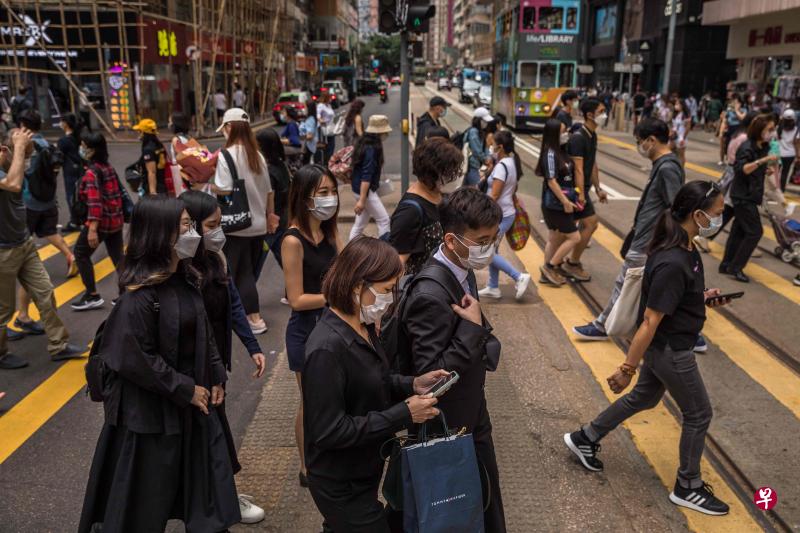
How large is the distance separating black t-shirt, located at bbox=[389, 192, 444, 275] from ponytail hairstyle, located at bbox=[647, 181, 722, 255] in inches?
46.3

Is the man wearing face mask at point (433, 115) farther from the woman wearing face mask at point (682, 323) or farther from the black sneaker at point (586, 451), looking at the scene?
the woman wearing face mask at point (682, 323)

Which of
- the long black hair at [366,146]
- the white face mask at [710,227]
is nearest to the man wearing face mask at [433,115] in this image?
the long black hair at [366,146]

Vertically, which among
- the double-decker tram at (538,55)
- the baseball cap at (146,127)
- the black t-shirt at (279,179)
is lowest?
the black t-shirt at (279,179)

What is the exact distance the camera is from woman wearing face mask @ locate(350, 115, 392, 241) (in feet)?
24.5

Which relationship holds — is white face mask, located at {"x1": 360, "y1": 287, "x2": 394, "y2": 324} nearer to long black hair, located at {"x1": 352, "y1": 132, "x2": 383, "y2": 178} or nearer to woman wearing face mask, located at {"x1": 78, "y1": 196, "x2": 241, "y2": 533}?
woman wearing face mask, located at {"x1": 78, "y1": 196, "x2": 241, "y2": 533}

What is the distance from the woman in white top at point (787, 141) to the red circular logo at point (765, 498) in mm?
11014

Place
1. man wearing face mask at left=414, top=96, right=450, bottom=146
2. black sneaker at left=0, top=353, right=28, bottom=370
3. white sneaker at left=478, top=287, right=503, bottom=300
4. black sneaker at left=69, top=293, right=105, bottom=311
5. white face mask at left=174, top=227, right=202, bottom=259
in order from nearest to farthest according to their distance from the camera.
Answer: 1. white face mask at left=174, top=227, right=202, bottom=259
2. black sneaker at left=0, top=353, right=28, bottom=370
3. black sneaker at left=69, top=293, right=105, bottom=311
4. white sneaker at left=478, top=287, right=503, bottom=300
5. man wearing face mask at left=414, top=96, right=450, bottom=146

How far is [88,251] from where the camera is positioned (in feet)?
21.9

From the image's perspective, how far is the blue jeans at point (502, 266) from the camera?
681 cm

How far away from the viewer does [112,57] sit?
84.0 ft

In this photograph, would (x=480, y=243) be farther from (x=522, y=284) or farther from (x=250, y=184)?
(x=522, y=284)

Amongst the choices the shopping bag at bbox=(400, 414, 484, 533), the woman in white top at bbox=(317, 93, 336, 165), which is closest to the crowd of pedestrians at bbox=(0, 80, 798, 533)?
the shopping bag at bbox=(400, 414, 484, 533)

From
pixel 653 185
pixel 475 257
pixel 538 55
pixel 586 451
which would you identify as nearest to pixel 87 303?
pixel 586 451

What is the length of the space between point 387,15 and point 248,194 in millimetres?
4510
